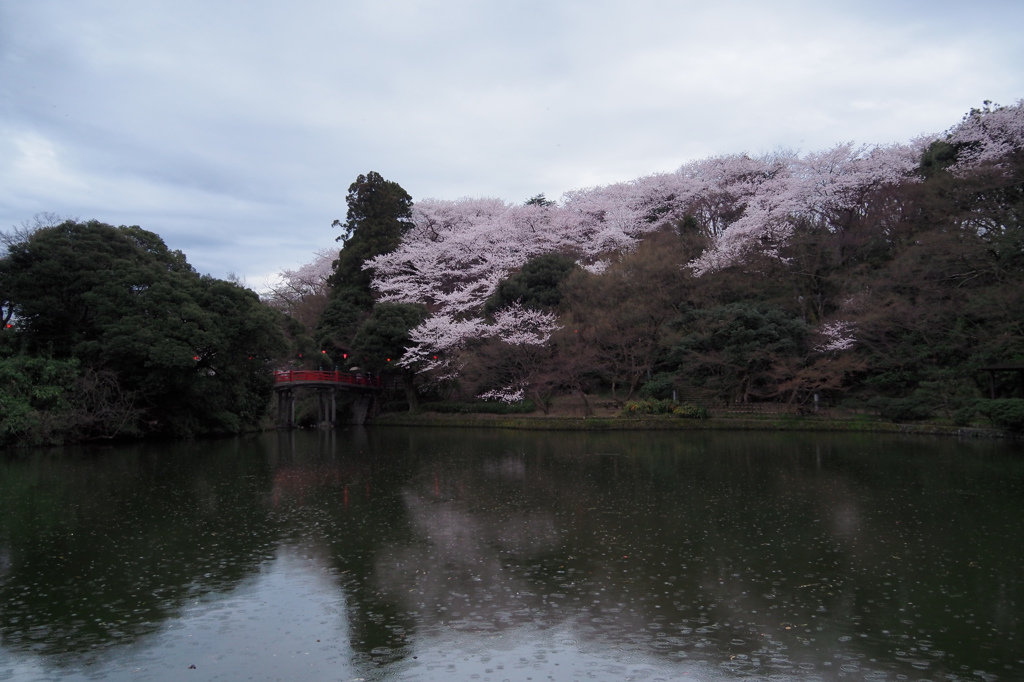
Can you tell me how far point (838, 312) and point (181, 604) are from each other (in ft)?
82.5

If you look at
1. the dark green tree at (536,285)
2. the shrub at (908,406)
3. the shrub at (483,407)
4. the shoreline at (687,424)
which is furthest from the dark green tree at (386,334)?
the shrub at (908,406)

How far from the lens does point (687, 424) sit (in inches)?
1031

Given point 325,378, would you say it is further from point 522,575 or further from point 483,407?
point 522,575

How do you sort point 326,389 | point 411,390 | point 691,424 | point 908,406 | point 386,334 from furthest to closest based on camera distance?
point 411,390 → point 326,389 → point 386,334 → point 691,424 → point 908,406

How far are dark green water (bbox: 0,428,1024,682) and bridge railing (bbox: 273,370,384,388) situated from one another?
15849 mm

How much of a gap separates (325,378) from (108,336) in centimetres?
1040

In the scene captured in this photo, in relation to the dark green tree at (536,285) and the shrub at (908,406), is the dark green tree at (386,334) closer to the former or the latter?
the dark green tree at (536,285)

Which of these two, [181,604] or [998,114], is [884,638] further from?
[998,114]

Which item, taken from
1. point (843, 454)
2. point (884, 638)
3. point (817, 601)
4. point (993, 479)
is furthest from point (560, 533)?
point (843, 454)

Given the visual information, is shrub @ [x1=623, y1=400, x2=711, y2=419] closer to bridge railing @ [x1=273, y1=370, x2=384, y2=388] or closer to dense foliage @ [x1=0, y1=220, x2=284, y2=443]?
bridge railing @ [x1=273, y1=370, x2=384, y2=388]

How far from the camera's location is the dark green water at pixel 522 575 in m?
5.48

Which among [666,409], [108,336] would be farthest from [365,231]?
[666,409]

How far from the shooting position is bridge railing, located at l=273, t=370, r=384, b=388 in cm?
3125

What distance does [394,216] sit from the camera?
37156 millimetres
